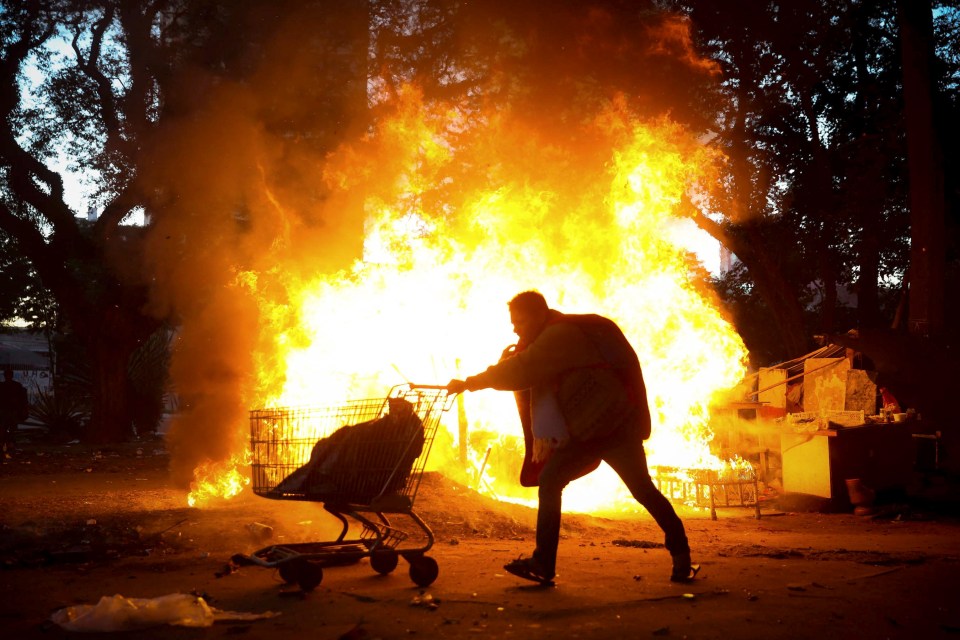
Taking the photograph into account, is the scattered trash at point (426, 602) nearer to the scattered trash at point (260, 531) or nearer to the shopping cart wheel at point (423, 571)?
the shopping cart wheel at point (423, 571)

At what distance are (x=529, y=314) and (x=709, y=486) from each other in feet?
21.9

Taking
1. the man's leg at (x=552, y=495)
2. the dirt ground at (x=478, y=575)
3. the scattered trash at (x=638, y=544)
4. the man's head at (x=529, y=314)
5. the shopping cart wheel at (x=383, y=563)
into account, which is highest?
the man's head at (x=529, y=314)

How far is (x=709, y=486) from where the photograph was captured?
1186cm

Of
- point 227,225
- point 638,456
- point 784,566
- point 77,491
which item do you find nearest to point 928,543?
point 784,566

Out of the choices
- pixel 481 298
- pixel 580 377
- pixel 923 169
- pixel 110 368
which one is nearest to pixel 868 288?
pixel 923 169

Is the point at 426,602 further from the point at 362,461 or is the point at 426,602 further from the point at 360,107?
the point at 360,107

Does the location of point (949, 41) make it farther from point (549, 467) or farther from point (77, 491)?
point (77, 491)

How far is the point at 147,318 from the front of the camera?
1992 cm

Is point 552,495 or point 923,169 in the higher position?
point 923,169

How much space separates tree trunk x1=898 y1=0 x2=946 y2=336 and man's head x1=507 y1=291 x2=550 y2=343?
1115cm

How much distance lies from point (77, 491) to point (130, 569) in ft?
15.1

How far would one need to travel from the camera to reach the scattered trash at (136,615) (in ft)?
15.5

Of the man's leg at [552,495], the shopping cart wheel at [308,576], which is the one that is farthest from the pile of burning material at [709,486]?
the shopping cart wheel at [308,576]

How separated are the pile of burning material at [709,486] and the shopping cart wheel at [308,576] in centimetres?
694
